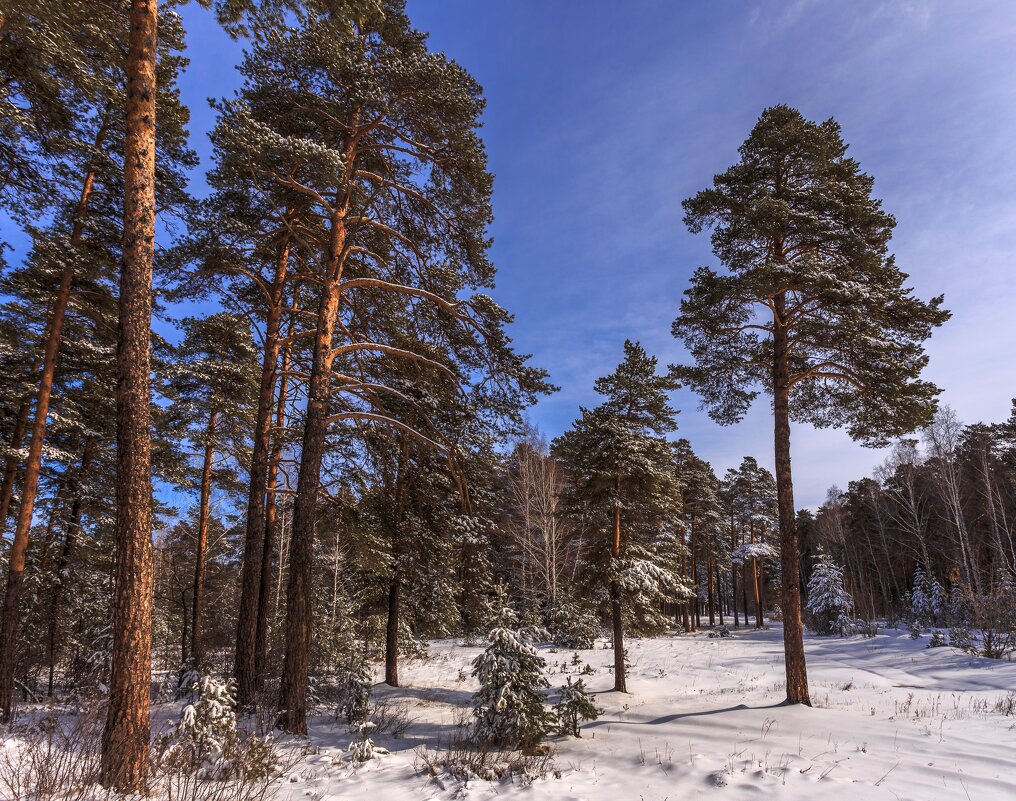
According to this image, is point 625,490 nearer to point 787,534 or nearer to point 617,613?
point 617,613

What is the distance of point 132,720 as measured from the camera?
192 inches

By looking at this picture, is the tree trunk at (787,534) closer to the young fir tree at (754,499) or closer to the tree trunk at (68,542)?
the tree trunk at (68,542)

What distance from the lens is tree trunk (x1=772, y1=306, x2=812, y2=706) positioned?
33.9ft

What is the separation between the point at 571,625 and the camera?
22531 mm

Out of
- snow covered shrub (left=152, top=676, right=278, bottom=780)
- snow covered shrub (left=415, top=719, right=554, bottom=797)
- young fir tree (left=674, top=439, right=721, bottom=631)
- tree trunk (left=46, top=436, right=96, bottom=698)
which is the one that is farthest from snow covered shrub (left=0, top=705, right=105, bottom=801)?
young fir tree (left=674, top=439, right=721, bottom=631)

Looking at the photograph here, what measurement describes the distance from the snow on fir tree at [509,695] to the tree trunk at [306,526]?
9.24ft

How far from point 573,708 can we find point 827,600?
3246cm

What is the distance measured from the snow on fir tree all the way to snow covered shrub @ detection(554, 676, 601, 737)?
1057 mm

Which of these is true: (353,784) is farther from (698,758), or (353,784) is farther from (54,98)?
(54,98)

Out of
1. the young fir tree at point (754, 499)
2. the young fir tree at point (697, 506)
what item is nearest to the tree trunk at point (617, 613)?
the young fir tree at point (697, 506)

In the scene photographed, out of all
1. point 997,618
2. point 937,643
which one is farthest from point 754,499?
point 997,618

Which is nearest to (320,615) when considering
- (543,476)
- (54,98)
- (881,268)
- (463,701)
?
(463,701)

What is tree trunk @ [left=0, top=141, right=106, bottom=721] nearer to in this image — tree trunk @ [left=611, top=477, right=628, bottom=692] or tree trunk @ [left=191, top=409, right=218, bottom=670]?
tree trunk @ [left=191, top=409, right=218, bottom=670]

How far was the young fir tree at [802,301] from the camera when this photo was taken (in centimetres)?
1078
